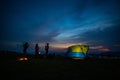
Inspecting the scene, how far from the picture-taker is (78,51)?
38312 millimetres

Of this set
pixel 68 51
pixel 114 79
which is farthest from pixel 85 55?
pixel 114 79

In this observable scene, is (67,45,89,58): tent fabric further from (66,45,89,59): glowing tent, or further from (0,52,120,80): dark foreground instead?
(0,52,120,80): dark foreground

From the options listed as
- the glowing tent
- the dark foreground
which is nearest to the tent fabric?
the glowing tent

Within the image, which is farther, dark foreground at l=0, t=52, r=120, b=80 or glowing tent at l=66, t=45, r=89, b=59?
glowing tent at l=66, t=45, r=89, b=59

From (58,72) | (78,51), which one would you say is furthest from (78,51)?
(58,72)

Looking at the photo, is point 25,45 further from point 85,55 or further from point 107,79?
point 107,79

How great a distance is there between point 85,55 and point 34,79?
30329mm

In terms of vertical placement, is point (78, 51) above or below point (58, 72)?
above

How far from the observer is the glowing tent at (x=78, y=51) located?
38188 mm

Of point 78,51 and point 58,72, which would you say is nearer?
point 58,72

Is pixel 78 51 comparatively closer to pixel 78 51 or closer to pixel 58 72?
pixel 78 51

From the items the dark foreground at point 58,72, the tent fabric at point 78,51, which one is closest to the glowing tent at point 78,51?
the tent fabric at point 78,51

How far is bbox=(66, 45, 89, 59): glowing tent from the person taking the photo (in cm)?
3819

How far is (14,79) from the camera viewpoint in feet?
36.6
